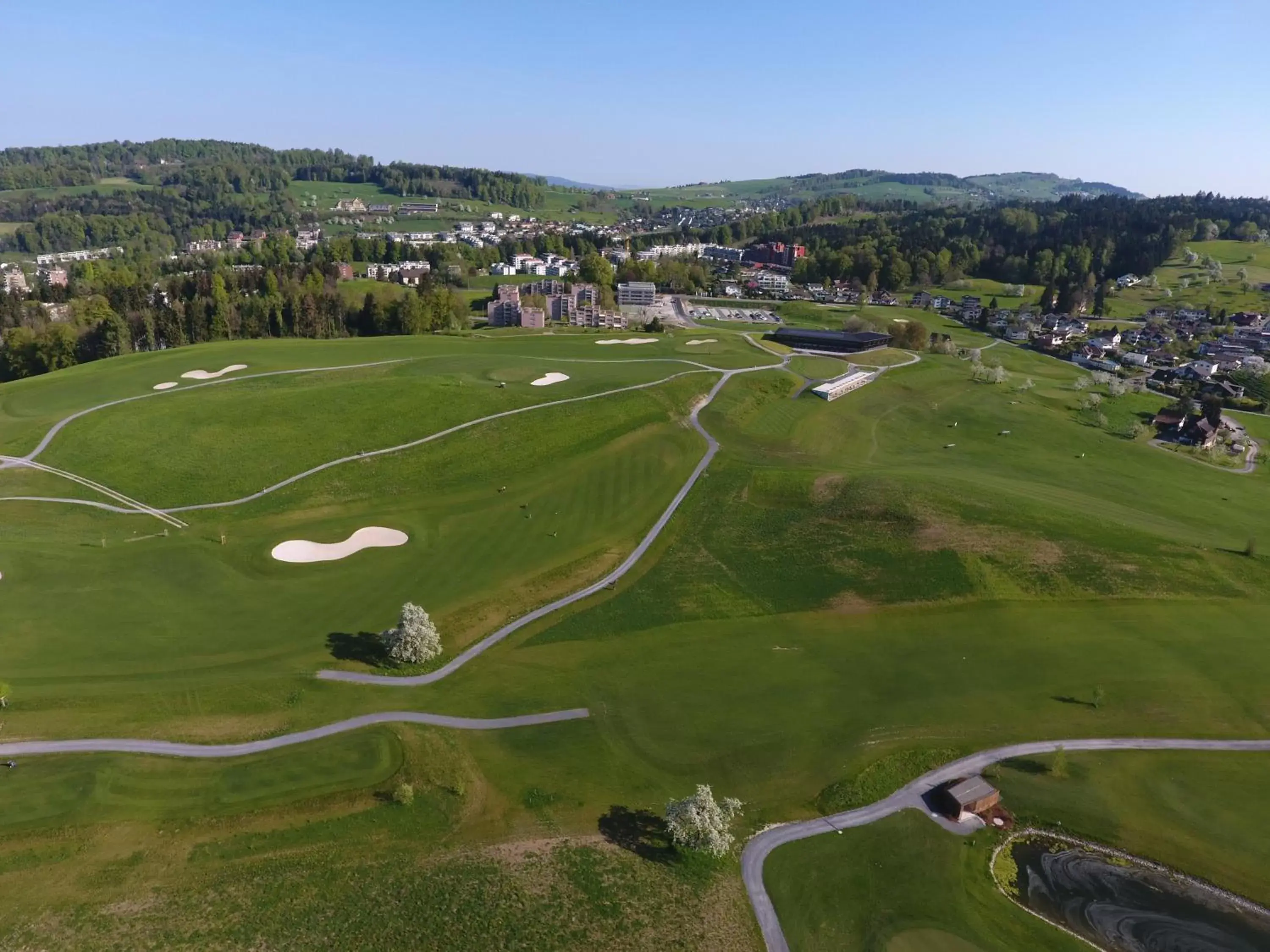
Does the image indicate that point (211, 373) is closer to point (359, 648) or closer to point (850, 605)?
point (359, 648)

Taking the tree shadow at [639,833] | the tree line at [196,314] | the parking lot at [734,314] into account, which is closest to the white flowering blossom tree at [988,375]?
the parking lot at [734,314]

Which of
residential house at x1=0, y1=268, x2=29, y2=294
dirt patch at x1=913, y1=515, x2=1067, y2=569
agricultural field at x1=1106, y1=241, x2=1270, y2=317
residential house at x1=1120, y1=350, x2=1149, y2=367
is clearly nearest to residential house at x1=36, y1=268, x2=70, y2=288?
residential house at x1=0, y1=268, x2=29, y2=294

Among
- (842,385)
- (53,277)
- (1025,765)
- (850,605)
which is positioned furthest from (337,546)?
(53,277)

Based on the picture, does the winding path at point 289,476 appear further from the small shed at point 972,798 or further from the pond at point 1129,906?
the pond at point 1129,906

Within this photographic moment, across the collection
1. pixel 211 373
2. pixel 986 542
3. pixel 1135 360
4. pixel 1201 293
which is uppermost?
pixel 1201 293

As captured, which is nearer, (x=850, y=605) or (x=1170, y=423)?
(x=850, y=605)

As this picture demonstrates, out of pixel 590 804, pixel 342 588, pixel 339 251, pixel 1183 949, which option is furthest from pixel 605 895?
pixel 339 251

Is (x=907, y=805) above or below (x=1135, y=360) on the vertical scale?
below
